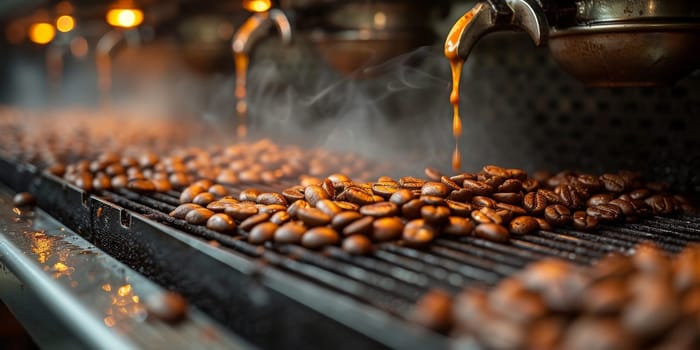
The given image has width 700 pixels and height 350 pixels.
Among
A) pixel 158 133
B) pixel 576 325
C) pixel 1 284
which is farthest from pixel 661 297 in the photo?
pixel 158 133

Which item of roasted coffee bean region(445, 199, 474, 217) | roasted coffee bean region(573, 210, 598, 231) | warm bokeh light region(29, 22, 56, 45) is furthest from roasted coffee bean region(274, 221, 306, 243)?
A: warm bokeh light region(29, 22, 56, 45)

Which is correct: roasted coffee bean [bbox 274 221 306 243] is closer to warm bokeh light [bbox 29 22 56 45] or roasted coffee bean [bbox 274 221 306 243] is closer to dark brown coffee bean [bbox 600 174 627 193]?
dark brown coffee bean [bbox 600 174 627 193]

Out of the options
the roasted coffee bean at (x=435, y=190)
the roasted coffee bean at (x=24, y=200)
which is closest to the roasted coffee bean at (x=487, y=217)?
the roasted coffee bean at (x=435, y=190)

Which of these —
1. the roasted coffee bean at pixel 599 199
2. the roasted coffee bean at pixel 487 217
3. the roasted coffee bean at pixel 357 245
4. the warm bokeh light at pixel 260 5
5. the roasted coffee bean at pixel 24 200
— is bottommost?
the roasted coffee bean at pixel 24 200

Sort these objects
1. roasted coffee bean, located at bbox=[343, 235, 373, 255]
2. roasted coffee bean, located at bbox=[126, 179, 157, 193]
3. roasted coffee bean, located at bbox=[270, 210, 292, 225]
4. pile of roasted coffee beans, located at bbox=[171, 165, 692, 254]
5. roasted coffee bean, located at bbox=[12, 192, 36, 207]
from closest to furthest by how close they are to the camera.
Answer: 1. roasted coffee bean, located at bbox=[343, 235, 373, 255]
2. pile of roasted coffee beans, located at bbox=[171, 165, 692, 254]
3. roasted coffee bean, located at bbox=[270, 210, 292, 225]
4. roasted coffee bean, located at bbox=[126, 179, 157, 193]
5. roasted coffee bean, located at bbox=[12, 192, 36, 207]

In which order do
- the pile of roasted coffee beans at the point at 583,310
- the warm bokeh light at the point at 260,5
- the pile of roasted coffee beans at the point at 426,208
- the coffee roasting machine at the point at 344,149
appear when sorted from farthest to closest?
the warm bokeh light at the point at 260,5 < the pile of roasted coffee beans at the point at 426,208 < the coffee roasting machine at the point at 344,149 < the pile of roasted coffee beans at the point at 583,310

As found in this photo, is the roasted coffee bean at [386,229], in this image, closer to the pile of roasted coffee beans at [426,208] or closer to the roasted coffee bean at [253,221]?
the pile of roasted coffee beans at [426,208]

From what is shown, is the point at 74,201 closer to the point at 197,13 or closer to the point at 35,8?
the point at 197,13
